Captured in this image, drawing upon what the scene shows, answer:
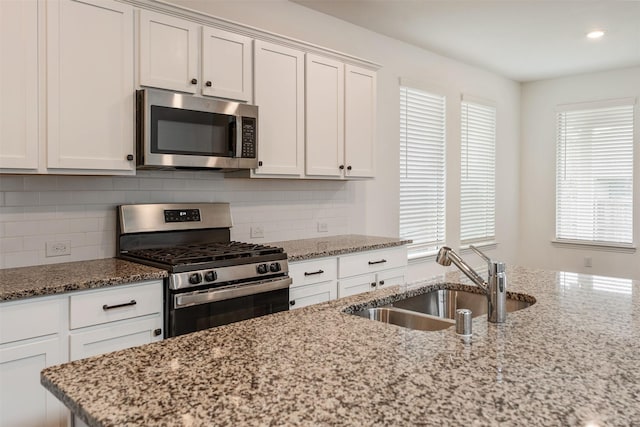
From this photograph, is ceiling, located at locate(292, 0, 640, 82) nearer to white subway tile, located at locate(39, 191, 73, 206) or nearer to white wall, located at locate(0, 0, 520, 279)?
white wall, located at locate(0, 0, 520, 279)

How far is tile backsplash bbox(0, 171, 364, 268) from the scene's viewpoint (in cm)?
251

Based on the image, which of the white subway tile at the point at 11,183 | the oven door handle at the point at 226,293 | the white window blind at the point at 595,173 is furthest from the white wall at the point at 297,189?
the oven door handle at the point at 226,293

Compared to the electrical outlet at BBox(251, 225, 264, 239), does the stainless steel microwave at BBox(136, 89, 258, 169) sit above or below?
above

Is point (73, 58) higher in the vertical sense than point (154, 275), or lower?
higher

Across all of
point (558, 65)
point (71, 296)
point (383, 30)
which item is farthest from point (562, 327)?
point (558, 65)

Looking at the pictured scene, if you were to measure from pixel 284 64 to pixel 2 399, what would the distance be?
95.5 inches

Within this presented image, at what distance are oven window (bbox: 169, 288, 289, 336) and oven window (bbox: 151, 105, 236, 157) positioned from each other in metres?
0.87

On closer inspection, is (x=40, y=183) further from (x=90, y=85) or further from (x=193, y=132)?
(x=193, y=132)

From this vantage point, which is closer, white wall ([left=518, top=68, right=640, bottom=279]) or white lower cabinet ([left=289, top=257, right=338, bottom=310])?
white lower cabinet ([left=289, top=257, right=338, bottom=310])

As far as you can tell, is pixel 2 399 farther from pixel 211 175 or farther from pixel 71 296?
pixel 211 175

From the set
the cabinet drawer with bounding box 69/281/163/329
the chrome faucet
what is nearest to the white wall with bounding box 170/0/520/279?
the cabinet drawer with bounding box 69/281/163/329

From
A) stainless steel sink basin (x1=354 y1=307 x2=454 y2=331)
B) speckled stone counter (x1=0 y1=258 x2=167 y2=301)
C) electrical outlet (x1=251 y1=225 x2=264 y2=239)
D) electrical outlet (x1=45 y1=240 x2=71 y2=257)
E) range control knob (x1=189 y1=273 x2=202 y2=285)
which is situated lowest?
stainless steel sink basin (x1=354 y1=307 x2=454 y2=331)

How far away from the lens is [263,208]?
364 cm

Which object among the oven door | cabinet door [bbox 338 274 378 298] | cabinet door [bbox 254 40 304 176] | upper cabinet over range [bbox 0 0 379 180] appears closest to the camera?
upper cabinet over range [bbox 0 0 379 180]
